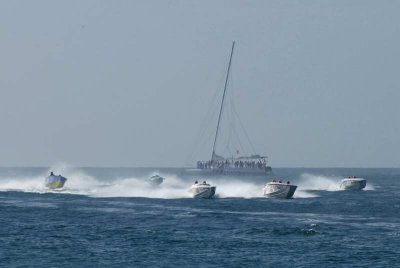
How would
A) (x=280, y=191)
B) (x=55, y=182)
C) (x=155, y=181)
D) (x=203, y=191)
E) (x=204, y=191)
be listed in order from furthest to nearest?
(x=155, y=181) < (x=55, y=182) < (x=203, y=191) < (x=204, y=191) < (x=280, y=191)

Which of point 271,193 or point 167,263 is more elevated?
point 271,193

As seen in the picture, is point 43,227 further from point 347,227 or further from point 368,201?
point 368,201

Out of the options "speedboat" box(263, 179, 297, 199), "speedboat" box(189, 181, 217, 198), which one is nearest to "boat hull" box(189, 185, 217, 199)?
"speedboat" box(189, 181, 217, 198)

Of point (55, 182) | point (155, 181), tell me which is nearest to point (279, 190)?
point (55, 182)

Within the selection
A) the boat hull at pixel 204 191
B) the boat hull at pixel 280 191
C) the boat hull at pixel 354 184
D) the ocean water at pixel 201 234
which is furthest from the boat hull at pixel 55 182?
the boat hull at pixel 354 184

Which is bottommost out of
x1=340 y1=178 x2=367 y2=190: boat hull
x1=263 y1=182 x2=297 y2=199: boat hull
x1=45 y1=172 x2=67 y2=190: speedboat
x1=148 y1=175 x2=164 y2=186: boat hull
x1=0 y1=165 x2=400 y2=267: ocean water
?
x1=0 y1=165 x2=400 y2=267: ocean water

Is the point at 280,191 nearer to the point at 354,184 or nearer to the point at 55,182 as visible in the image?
the point at 354,184

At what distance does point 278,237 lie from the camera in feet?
206

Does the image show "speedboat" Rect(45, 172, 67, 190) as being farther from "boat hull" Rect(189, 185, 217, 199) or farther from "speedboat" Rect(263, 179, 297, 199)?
"speedboat" Rect(263, 179, 297, 199)

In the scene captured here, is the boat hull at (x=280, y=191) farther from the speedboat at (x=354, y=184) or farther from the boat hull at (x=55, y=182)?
the boat hull at (x=55, y=182)

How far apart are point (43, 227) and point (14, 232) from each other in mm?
4030

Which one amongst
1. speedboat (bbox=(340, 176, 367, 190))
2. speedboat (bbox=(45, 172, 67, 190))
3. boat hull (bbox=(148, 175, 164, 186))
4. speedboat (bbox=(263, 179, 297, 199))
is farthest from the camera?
boat hull (bbox=(148, 175, 164, 186))

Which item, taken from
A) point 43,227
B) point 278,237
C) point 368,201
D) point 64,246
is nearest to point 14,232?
point 43,227

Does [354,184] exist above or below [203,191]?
above
